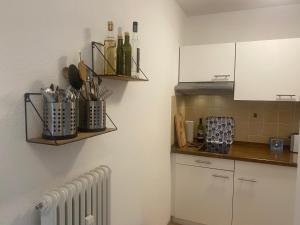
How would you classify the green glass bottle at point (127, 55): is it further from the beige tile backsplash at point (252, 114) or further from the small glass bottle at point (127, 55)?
the beige tile backsplash at point (252, 114)

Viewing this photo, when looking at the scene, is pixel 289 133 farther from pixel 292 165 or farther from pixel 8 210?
pixel 8 210

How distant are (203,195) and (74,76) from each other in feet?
6.38

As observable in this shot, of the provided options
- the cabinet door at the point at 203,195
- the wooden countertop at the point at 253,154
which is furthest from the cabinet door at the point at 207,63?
the cabinet door at the point at 203,195

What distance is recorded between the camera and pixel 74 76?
3.51ft

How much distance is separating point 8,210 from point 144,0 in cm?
155

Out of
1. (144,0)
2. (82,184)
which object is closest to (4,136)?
(82,184)

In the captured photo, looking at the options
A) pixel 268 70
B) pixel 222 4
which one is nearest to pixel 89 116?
pixel 268 70

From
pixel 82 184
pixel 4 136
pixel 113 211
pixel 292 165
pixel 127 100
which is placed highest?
pixel 127 100

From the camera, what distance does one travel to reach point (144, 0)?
1777 mm

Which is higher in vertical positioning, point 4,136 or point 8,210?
point 4,136

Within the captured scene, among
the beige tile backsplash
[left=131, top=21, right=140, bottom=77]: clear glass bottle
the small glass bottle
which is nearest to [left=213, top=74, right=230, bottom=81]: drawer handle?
the beige tile backsplash

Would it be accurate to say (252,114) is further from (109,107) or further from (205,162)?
(109,107)

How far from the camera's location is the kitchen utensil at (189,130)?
2.82 m

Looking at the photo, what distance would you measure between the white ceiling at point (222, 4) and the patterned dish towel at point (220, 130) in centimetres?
119
